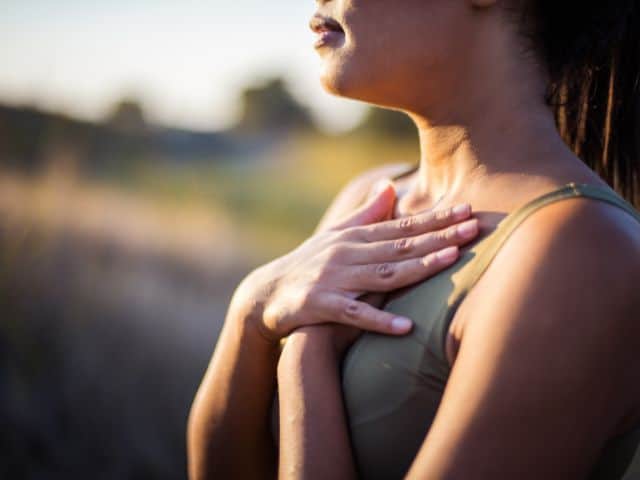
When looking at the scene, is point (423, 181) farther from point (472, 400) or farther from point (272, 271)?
point (472, 400)

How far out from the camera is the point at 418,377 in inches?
58.0

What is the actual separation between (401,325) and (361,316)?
4.3 inches

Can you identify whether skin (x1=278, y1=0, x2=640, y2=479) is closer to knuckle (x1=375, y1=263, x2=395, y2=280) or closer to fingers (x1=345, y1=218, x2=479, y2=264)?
fingers (x1=345, y1=218, x2=479, y2=264)

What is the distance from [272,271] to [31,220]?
4.37 meters

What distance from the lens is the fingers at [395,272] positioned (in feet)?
5.10

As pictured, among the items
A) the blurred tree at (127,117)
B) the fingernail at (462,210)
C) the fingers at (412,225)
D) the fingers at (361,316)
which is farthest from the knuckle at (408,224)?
the blurred tree at (127,117)

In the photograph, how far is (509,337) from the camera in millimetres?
1312

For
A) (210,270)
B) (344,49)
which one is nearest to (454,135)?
(344,49)

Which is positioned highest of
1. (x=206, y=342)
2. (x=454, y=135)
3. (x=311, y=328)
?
(x=454, y=135)

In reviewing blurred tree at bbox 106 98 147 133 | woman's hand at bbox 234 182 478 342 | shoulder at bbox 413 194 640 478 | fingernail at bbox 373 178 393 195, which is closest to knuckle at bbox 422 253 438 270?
woman's hand at bbox 234 182 478 342

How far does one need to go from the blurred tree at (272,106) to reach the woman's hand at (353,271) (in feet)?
52.7

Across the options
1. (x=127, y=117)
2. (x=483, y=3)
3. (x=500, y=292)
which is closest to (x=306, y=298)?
(x=500, y=292)

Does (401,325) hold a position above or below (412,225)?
below

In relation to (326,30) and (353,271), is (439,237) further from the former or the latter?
(326,30)
